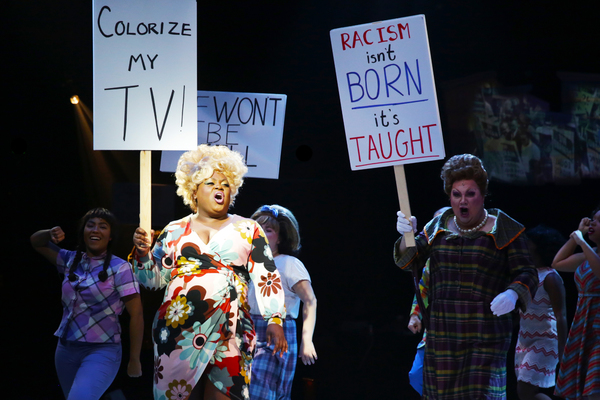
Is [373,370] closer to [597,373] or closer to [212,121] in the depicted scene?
[597,373]

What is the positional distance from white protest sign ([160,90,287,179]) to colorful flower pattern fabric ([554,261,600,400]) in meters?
2.19

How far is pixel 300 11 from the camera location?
5.11 metres

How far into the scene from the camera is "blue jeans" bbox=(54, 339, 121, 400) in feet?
12.5

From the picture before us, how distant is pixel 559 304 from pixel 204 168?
100 inches

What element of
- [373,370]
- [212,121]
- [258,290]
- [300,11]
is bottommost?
[373,370]

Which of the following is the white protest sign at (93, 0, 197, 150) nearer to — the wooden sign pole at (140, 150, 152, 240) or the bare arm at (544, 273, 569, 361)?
the wooden sign pole at (140, 150, 152, 240)

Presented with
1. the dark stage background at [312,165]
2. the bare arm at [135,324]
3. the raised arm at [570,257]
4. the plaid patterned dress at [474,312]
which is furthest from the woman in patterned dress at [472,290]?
the bare arm at [135,324]

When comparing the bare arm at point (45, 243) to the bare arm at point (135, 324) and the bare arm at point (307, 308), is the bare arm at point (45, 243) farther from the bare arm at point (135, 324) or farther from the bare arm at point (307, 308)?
the bare arm at point (307, 308)

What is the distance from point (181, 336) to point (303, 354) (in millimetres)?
1170

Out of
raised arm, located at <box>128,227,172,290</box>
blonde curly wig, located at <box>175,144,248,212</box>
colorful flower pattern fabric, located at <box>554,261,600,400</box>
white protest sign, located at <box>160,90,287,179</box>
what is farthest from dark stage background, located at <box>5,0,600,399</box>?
raised arm, located at <box>128,227,172,290</box>

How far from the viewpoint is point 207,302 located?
2934 millimetres

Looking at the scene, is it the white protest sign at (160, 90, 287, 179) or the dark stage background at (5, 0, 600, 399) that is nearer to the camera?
the white protest sign at (160, 90, 287, 179)

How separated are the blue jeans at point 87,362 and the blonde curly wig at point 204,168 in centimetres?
131

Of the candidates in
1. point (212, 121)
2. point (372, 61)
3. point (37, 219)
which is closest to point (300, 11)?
point (212, 121)
